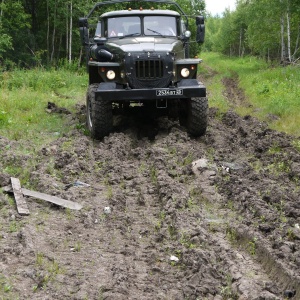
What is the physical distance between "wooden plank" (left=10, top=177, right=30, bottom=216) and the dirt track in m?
0.08

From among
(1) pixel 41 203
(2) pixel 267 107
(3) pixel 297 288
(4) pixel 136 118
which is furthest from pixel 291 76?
(3) pixel 297 288

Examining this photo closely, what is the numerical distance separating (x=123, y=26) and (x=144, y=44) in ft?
3.75

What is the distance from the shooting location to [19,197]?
598cm

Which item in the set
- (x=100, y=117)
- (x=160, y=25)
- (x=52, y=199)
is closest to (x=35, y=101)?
(x=160, y=25)

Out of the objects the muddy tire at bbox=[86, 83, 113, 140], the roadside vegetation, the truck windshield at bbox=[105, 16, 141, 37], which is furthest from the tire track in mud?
the truck windshield at bbox=[105, 16, 141, 37]

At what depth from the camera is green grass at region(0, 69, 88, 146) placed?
33.3ft

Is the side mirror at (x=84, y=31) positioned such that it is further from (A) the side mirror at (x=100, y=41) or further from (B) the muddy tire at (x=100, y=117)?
(B) the muddy tire at (x=100, y=117)

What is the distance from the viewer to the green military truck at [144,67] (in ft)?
29.4

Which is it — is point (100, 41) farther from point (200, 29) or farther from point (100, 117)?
point (200, 29)

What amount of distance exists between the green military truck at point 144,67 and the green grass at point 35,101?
1188 mm

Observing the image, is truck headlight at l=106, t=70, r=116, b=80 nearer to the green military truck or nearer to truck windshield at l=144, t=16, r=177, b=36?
the green military truck

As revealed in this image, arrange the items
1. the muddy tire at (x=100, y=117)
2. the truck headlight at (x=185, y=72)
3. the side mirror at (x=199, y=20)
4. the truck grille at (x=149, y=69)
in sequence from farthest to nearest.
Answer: the side mirror at (x=199, y=20), the truck headlight at (x=185, y=72), the muddy tire at (x=100, y=117), the truck grille at (x=149, y=69)

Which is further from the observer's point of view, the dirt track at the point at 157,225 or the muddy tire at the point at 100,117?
the muddy tire at the point at 100,117

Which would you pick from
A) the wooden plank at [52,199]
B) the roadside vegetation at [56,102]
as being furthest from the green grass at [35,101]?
the wooden plank at [52,199]
